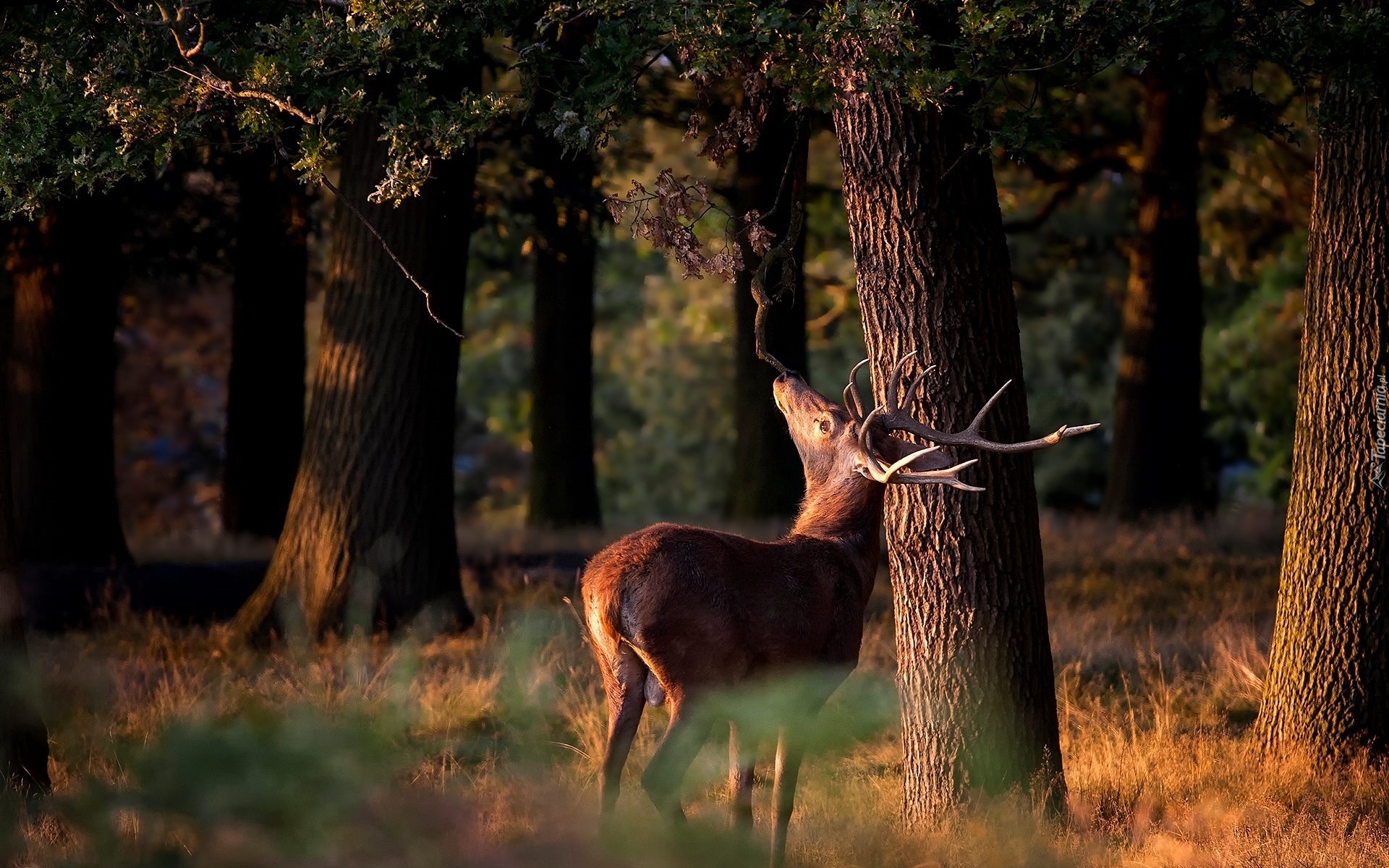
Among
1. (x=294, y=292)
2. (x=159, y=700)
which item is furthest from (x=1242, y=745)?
(x=294, y=292)

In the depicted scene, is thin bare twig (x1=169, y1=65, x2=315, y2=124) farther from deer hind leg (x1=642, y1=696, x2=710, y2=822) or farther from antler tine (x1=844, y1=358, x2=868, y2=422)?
deer hind leg (x1=642, y1=696, x2=710, y2=822)

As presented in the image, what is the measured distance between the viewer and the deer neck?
252 inches

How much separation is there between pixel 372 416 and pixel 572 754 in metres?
3.92

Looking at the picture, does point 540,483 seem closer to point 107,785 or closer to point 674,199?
point 674,199

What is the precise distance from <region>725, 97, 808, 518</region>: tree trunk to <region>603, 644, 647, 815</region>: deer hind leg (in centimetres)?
869

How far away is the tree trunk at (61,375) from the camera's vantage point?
44.9 ft

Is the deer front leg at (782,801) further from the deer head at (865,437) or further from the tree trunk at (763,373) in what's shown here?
the tree trunk at (763,373)

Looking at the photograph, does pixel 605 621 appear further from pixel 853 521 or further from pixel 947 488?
pixel 947 488

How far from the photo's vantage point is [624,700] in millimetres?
5887

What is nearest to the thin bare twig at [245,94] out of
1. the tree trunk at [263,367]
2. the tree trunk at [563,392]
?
the tree trunk at [263,367]

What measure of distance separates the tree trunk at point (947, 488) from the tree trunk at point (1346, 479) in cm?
178

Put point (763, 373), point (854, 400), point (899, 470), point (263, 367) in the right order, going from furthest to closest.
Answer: point (263, 367) < point (763, 373) < point (854, 400) < point (899, 470)

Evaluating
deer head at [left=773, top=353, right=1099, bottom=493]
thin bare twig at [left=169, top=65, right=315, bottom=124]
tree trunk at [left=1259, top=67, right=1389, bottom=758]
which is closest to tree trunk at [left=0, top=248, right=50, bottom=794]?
thin bare twig at [left=169, top=65, right=315, bottom=124]

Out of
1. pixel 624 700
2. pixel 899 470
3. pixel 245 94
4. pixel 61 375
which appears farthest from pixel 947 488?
pixel 61 375
